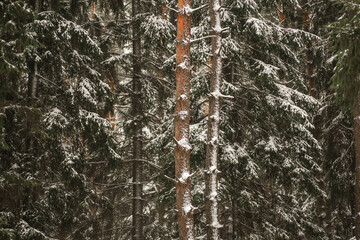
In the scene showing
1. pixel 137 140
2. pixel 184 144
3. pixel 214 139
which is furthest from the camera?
pixel 137 140

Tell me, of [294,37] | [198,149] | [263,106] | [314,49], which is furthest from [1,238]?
[314,49]

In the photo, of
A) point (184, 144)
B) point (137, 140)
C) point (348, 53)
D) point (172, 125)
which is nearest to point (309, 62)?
point (172, 125)

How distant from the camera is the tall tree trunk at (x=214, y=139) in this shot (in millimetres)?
7895

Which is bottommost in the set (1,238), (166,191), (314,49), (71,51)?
(1,238)

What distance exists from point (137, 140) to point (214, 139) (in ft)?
16.4

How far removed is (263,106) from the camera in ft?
36.0

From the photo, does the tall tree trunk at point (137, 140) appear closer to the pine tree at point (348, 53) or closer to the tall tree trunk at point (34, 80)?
the tall tree trunk at point (34, 80)

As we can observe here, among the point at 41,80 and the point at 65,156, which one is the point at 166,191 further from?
the point at 41,80

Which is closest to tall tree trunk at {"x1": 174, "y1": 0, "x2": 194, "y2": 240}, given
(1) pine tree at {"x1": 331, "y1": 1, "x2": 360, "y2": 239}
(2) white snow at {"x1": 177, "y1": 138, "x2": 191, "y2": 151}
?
(2) white snow at {"x1": 177, "y1": 138, "x2": 191, "y2": 151}

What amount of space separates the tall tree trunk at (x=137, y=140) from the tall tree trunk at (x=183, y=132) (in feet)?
16.5

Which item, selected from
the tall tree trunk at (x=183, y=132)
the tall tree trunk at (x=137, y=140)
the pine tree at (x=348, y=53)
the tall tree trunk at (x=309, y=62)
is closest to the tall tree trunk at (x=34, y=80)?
the tall tree trunk at (x=137, y=140)

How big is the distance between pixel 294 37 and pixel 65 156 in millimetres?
7440

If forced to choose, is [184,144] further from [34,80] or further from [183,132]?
[34,80]

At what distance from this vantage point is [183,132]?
743cm
